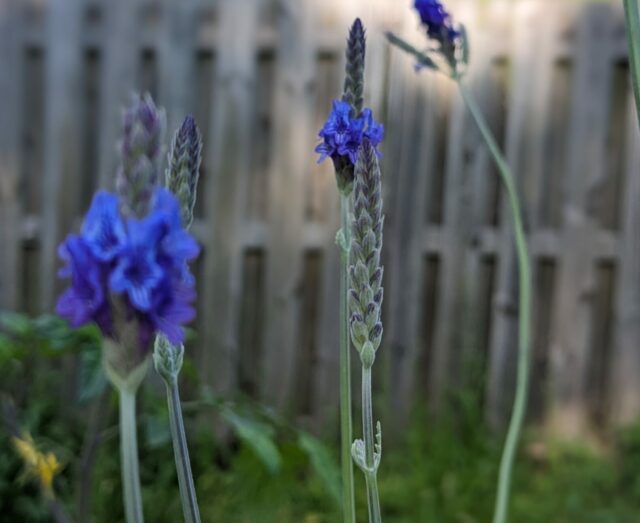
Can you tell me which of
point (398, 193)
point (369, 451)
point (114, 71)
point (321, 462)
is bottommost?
point (321, 462)

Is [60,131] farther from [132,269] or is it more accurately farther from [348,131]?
[132,269]

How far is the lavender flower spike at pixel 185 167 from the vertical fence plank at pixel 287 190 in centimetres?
331

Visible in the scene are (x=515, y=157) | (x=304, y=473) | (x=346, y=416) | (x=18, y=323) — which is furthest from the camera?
(x=515, y=157)

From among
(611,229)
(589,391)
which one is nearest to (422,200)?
(611,229)

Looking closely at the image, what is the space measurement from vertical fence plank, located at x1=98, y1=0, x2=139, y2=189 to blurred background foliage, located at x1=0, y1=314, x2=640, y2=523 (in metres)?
0.93

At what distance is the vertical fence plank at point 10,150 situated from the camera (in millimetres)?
4320

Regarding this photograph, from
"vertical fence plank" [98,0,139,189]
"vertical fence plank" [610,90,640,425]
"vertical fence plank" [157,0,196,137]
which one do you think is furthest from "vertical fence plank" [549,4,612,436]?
"vertical fence plank" [98,0,139,189]

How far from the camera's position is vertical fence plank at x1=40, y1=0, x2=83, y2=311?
428 cm

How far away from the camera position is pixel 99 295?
2.04 ft

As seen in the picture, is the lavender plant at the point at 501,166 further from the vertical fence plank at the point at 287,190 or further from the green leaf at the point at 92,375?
the vertical fence plank at the point at 287,190

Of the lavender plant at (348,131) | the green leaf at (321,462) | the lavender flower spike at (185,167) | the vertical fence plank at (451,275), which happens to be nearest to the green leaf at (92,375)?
the green leaf at (321,462)

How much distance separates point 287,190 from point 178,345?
337 cm

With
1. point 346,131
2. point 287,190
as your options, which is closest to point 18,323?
point 346,131

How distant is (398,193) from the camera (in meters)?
4.08
